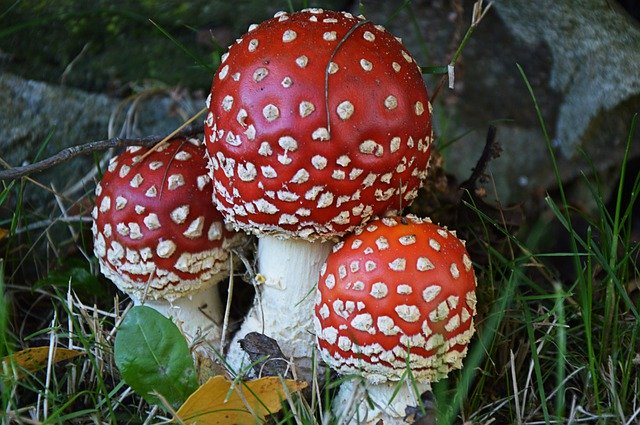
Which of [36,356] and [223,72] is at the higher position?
[223,72]

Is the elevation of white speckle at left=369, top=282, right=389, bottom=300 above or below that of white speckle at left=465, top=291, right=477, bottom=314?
above

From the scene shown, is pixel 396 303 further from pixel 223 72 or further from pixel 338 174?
pixel 223 72

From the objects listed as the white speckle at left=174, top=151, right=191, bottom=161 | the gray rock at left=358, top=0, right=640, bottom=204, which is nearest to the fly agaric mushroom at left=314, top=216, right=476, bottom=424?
the white speckle at left=174, top=151, right=191, bottom=161

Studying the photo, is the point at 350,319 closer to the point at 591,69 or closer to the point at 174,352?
the point at 174,352

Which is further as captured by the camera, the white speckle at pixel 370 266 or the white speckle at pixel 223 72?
the white speckle at pixel 223 72

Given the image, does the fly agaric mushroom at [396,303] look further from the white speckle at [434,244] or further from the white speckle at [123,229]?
the white speckle at [123,229]

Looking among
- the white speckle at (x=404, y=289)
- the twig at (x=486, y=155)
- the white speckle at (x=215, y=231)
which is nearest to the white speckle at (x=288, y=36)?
the white speckle at (x=215, y=231)

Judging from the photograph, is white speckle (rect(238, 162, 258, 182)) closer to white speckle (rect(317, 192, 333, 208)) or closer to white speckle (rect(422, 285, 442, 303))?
white speckle (rect(317, 192, 333, 208))

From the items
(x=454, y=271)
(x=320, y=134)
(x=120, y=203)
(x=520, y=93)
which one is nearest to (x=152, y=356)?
(x=120, y=203)
